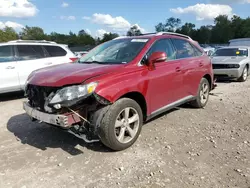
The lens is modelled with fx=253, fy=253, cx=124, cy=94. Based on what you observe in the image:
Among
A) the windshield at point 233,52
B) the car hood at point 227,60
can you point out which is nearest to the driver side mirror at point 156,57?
the car hood at point 227,60

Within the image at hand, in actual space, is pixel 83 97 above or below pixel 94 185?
above

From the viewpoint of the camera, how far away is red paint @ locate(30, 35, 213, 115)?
3549 mm

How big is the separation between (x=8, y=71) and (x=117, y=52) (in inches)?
163

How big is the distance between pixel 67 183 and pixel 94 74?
1.48 meters

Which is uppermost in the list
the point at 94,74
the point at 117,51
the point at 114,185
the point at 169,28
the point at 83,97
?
the point at 169,28

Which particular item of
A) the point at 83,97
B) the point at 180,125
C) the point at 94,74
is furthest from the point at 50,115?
the point at 180,125

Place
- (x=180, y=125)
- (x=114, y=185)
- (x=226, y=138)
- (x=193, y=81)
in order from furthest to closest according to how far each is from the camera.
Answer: (x=193, y=81) < (x=180, y=125) < (x=226, y=138) < (x=114, y=185)

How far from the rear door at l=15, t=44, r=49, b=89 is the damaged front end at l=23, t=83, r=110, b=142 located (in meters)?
4.08

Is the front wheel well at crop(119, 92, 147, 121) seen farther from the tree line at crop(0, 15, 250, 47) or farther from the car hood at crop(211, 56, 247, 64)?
the tree line at crop(0, 15, 250, 47)

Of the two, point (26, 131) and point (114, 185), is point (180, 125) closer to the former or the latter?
point (114, 185)

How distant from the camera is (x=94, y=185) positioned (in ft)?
9.86

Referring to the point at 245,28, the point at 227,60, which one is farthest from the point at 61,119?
the point at 245,28

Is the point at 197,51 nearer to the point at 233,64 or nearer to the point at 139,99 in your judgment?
the point at 139,99

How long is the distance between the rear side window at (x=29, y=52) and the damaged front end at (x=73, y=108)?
170 inches
